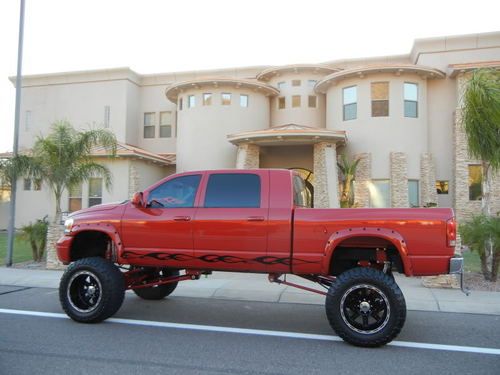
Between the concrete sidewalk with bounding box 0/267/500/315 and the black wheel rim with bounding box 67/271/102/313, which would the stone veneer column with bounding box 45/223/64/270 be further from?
the black wheel rim with bounding box 67/271/102/313

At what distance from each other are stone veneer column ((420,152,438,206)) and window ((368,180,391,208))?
4.67ft

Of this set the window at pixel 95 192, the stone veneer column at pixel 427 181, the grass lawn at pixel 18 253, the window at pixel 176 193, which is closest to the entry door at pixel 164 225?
the window at pixel 176 193

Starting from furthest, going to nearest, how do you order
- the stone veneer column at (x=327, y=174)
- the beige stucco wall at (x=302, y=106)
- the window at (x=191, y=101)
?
the beige stucco wall at (x=302, y=106), the window at (x=191, y=101), the stone veneer column at (x=327, y=174)

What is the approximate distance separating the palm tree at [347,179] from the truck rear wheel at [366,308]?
45.0 feet

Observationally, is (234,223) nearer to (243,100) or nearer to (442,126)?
(243,100)

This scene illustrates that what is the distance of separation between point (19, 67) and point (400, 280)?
35.7 feet

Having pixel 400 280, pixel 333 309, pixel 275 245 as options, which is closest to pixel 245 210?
pixel 275 245

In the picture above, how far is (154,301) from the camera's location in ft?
27.1

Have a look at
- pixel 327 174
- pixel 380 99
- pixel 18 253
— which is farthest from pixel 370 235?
pixel 380 99

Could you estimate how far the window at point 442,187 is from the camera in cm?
2084

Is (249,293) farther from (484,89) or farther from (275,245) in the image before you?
(484,89)

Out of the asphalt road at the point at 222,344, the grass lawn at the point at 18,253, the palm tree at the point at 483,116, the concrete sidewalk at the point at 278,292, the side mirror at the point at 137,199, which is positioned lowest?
the asphalt road at the point at 222,344

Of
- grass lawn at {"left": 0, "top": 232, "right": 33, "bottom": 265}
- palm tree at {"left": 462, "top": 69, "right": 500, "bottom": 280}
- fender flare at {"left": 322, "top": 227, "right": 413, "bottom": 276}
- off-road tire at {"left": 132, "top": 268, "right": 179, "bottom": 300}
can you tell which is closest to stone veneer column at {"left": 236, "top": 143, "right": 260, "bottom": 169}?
grass lawn at {"left": 0, "top": 232, "right": 33, "bottom": 265}

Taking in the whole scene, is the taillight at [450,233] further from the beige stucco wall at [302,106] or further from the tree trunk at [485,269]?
the beige stucco wall at [302,106]
